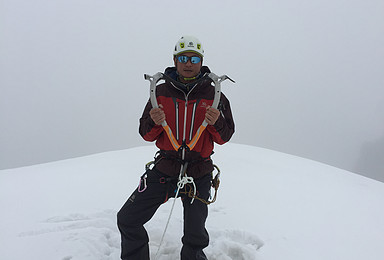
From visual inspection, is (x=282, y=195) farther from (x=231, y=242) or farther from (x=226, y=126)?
(x=226, y=126)

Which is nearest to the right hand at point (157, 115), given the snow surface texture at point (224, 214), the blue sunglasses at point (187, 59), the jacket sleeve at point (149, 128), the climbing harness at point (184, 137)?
the climbing harness at point (184, 137)

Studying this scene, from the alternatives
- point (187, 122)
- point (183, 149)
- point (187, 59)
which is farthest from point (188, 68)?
point (183, 149)

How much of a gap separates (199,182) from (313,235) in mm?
2555

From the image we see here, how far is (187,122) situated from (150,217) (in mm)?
1273

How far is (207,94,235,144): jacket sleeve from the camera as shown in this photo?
9.32 ft

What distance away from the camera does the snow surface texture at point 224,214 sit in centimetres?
361

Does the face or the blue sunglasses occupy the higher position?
the blue sunglasses

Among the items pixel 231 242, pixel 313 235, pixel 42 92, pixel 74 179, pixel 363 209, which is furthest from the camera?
pixel 42 92

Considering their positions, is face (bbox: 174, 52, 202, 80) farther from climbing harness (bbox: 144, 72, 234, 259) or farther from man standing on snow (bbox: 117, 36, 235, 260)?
climbing harness (bbox: 144, 72, 234, 259)

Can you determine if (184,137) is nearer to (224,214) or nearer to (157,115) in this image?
(157,115)

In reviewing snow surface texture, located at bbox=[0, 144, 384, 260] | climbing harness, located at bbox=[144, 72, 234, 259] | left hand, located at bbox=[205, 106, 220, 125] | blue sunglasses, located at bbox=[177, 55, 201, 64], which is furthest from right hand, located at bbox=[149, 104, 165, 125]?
snow surface texture, located at bbox=[0, 144, 384, 260]

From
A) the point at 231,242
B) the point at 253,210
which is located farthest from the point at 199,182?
the point at 253,210

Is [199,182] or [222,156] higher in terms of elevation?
[199,182]

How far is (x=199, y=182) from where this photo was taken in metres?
3.13
